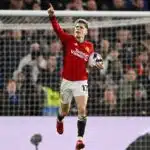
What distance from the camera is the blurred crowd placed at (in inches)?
519

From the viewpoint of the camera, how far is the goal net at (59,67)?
1183 centimetres

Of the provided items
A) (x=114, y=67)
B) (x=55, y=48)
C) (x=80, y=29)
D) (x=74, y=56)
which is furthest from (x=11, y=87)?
(x=80, y=29)

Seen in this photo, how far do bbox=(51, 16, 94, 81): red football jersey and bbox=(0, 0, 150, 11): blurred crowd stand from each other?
272 centimetres

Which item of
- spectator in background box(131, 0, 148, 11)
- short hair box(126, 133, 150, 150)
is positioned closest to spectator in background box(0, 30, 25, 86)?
short hair box(126, 133, 150, 150)

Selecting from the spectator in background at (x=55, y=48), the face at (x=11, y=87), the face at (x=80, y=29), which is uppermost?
the face at (x=80, y=29)

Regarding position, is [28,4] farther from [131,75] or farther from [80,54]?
[80,54]

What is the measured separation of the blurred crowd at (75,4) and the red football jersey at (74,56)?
8.92 feet

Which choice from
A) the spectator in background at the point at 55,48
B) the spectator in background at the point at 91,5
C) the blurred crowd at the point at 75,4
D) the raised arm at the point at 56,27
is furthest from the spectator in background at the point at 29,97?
the spectator in background at the point at 91,5

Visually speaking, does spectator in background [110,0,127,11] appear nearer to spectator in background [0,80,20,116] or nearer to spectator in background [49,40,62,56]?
spectator in background [49,40,62,56]

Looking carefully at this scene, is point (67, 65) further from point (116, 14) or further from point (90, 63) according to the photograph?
point (116, 14)

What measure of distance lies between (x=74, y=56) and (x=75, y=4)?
303cm

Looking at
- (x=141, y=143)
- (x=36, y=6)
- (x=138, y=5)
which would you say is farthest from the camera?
(x=138, y=5)

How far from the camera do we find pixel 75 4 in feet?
43.2

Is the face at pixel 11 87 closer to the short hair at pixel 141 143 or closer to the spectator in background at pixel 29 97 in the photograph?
the spectator in background at pixel 29 97
